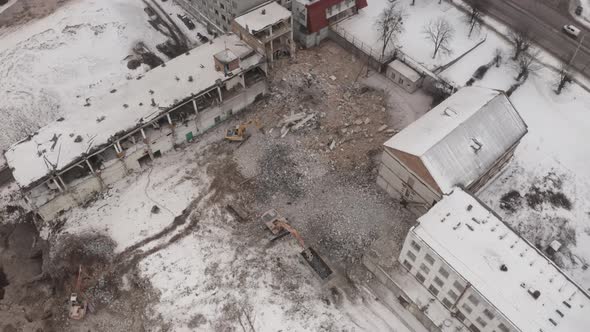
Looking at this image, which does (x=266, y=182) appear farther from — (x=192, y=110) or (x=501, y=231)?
(x=501, y=231)

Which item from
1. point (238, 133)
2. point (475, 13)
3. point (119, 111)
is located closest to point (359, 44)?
point (475, 13)

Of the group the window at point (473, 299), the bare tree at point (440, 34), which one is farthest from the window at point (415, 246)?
the bare tree at point (440, 34)

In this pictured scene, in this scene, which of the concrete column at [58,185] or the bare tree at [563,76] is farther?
the bare tree at [563,76]

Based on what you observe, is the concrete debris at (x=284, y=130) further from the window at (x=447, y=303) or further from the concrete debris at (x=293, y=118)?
the window at (x=447, y=303)

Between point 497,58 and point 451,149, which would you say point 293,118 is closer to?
point 451,149

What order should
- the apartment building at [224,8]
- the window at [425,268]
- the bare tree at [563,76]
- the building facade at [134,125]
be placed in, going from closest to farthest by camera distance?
the window at [425,268]
the building facade at [134,125]
the bare tree at [563,76]
the apartment building at [224,8]

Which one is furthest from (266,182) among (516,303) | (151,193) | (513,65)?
(513,65)
